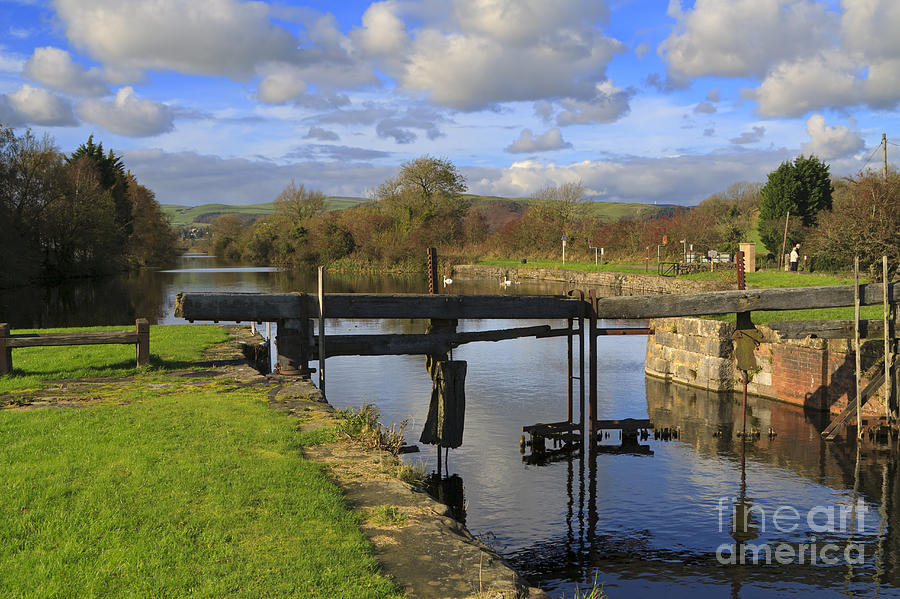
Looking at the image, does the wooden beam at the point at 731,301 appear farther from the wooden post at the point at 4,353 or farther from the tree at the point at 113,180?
the tree at the point at 113,180

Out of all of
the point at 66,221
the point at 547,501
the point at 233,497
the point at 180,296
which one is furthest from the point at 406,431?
the point at 66,221

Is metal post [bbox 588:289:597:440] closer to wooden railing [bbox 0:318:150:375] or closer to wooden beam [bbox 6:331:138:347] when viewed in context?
wooden railing [bbox 0:318:150:375]

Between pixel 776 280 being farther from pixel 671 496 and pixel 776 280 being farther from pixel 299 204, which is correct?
pixel 299 204

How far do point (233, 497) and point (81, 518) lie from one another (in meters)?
1.20

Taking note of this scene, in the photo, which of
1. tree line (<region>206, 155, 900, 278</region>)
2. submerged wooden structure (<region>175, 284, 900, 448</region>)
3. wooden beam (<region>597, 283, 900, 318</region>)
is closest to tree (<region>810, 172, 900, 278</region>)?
tree line (<region>206, 155, 900, 278</region>)

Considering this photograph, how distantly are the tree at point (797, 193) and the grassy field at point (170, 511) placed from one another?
169 ft

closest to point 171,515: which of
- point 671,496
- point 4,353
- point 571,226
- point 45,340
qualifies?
point 45,340

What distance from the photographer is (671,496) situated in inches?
456

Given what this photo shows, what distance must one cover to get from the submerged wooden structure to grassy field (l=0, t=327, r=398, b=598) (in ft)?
6.64

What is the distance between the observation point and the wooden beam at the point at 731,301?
1287 centimetres

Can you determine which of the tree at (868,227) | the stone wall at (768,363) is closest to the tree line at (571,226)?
the tree at (868,227)

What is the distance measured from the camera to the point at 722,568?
891cm

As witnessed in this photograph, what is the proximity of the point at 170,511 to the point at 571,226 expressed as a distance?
65.1 meters

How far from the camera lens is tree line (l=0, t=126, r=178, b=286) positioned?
159 ft
